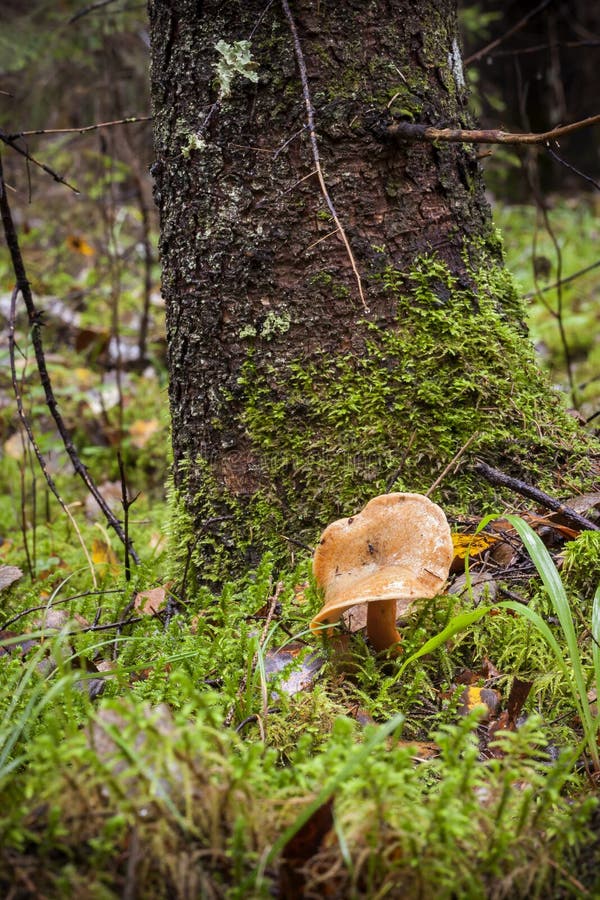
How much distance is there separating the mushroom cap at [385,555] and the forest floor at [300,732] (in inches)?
5.7

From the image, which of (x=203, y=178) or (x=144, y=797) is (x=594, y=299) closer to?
(x=203, y=178)

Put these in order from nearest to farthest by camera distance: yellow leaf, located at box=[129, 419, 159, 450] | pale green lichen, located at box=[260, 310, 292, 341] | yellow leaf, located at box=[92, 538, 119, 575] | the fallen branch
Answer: the fallen branch < pale green lichen, located at box=[260, 310, 292, 341] < yellow leaf, located at box=[92, 538, 119, 575] < yellow leaf, located at box=[129, 419, 159, 450]

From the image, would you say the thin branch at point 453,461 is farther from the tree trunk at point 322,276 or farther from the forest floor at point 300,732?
the forest floor at point 300,732

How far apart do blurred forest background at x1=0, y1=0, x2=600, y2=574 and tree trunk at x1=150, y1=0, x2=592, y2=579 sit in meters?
0.65

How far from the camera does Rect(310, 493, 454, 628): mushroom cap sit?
1645 millimetres

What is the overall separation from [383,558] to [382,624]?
0.19 meters

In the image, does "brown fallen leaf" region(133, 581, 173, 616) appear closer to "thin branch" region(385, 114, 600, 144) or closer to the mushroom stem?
the mushroom stem

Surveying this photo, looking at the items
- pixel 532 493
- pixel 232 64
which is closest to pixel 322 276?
pixel 232 64

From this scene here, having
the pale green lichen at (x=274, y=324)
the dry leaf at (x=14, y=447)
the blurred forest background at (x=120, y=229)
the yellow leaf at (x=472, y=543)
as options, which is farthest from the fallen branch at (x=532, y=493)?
the dry leaf at (x=14, y=447)

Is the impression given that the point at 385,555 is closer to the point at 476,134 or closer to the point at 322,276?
the point at 322,276

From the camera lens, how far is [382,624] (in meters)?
1.88

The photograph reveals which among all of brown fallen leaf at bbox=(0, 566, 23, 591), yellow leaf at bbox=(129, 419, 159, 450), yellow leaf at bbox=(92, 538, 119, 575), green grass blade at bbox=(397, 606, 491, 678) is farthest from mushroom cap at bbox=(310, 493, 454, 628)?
yellow leaf at bbox=(129, 419, 159, 450)

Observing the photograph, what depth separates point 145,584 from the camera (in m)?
2.49

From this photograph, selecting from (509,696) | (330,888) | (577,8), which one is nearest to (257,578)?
(509,696)
